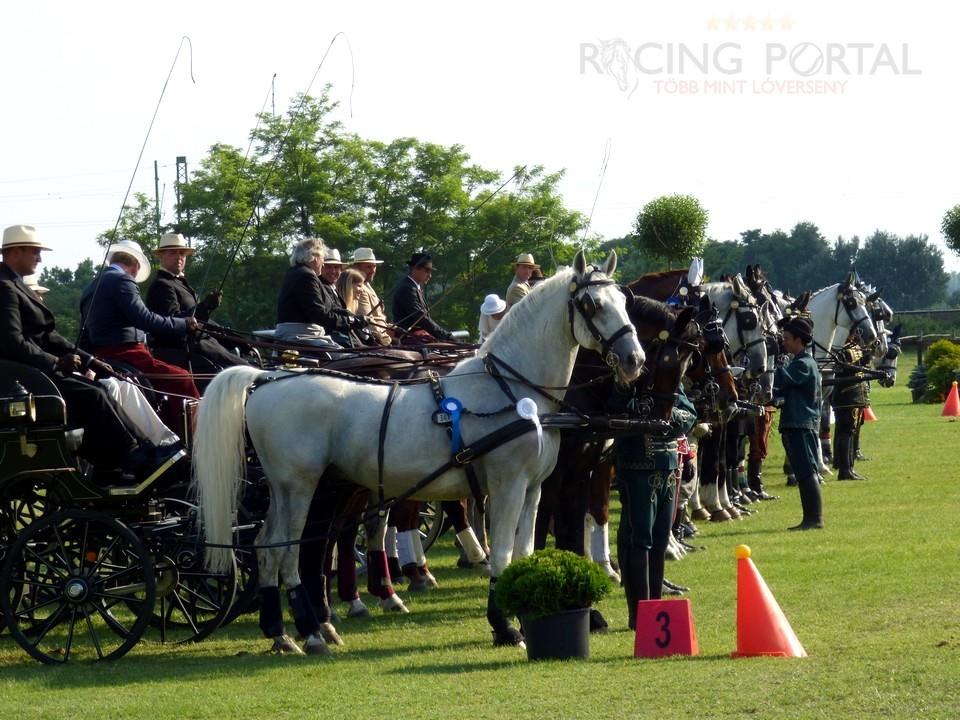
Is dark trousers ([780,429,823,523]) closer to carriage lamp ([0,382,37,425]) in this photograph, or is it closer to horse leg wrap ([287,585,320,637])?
horse leg wrap ([287,585,320,637])

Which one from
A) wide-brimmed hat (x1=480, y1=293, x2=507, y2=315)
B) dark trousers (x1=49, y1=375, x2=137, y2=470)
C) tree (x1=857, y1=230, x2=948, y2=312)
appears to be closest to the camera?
dark trousers (x1=49, y1=375, x2=137, y2=470)

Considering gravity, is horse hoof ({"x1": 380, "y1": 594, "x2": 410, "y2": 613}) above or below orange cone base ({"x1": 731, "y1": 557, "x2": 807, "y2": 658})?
below

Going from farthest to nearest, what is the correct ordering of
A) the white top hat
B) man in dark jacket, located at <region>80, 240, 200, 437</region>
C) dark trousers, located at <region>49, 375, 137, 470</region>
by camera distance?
1. the white top hat
2. man in dark jacket, located at <region>80, 240, 200, 437</region>
3. dark trousers, located at <region>49, 375, 137, 470</region>

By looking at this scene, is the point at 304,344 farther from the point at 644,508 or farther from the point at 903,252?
the point at 903,252

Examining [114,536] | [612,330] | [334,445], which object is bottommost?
[114,536]

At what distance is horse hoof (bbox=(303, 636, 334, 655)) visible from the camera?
10.1 meters

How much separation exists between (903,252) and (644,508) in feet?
311

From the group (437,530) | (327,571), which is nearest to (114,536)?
(327,571)

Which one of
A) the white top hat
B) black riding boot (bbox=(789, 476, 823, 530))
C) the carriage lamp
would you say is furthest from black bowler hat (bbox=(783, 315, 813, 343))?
the carriage lamp

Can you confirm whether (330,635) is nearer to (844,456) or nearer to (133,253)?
(133,253)

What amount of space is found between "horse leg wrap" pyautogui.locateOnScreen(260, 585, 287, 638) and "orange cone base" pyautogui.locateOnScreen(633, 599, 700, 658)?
251 centimetres

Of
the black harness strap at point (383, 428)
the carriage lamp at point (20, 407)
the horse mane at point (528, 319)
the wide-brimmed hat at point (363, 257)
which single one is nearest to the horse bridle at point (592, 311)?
the horse mane at point (528, 319)

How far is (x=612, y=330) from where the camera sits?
9.79 metres

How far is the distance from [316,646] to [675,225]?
14.8 meters
